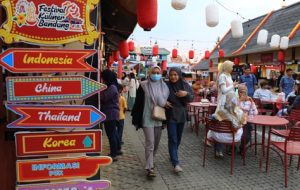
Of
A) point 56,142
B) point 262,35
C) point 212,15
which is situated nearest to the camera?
point 56,142

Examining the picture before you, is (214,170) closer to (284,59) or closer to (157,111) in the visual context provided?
(157,111)

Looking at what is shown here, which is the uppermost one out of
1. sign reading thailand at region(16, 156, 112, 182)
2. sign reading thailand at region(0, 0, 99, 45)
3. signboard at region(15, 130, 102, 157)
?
sign reading thailand at region(0, 0, 99, 45)

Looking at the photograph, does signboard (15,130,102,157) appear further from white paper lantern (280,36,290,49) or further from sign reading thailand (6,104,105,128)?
white paper lantern (280,36,290,49)

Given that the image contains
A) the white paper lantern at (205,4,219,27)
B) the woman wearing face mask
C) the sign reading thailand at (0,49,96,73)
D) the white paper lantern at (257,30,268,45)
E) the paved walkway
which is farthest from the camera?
the white paper lantern at (257,30,268,45)

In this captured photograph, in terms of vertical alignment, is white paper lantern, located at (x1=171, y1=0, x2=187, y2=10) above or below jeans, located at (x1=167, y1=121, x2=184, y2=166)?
above

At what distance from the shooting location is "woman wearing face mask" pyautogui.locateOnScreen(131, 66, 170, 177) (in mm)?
4336

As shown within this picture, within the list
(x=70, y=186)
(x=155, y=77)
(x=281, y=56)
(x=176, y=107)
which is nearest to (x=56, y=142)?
(x=70, y=186)

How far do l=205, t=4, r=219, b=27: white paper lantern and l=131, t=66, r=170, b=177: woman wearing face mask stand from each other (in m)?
3.44

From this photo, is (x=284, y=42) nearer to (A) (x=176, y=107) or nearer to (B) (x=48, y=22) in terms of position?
(A) (x=176, y=107)

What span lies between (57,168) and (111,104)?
2.82 metres

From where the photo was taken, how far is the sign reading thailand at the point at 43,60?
211 cm

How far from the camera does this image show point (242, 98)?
5312mm

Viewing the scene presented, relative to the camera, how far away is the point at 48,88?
2.19 metres

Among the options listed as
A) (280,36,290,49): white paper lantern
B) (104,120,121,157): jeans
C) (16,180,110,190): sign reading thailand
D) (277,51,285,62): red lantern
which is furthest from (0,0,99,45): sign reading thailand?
(277,51,285,62): red lantern
